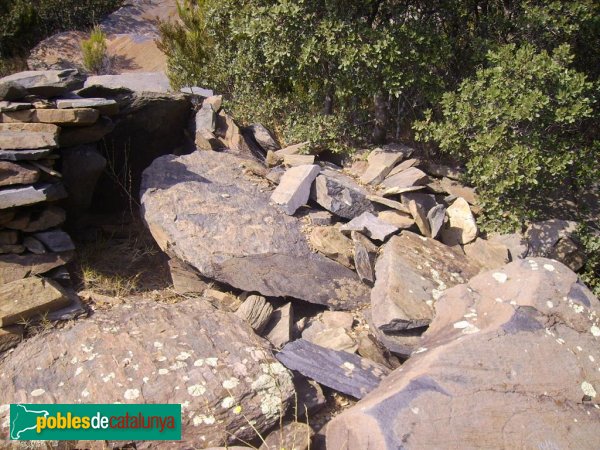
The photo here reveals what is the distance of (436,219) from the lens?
4.60 meters

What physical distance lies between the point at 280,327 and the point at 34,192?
6.55ft

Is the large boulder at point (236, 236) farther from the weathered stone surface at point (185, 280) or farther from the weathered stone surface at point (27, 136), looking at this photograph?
the weathered stone surface at point (27, 136)

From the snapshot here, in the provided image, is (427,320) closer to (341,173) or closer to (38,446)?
(341,173)

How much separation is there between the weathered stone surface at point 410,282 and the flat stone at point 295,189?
882mm

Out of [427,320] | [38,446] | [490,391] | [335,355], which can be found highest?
[490,391]

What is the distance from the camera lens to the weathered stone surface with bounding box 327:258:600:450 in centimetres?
262

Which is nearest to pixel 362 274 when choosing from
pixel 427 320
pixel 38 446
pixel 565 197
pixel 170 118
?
pixel 427 320

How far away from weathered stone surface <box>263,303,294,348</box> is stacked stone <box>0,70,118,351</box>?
4.61ft

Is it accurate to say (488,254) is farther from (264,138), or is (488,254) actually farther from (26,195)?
(26,195)

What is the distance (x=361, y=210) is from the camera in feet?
15.5

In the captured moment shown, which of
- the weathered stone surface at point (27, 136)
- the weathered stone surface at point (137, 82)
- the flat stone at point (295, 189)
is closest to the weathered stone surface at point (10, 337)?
the weathered stone surface at point (27, 136)

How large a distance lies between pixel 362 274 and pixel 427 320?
2.29ft

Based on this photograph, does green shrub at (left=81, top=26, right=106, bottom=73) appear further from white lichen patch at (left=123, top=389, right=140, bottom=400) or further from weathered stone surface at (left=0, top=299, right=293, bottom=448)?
white lichen patch at (left=123, top=389, right=140, bottom=400)

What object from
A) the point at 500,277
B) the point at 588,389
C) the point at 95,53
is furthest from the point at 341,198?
the point at 95,53
